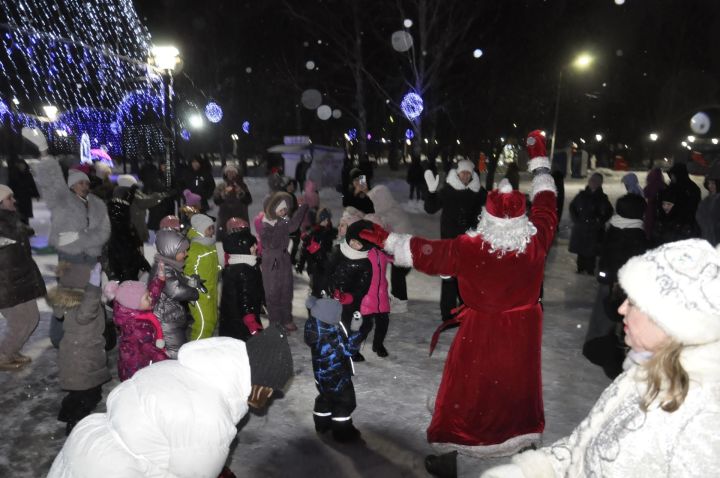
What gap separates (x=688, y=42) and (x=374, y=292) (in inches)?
1918

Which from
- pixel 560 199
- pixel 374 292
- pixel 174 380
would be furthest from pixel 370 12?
pixel 174 380

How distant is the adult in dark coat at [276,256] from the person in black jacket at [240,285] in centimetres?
79

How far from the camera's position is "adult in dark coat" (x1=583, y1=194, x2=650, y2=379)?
598 cm

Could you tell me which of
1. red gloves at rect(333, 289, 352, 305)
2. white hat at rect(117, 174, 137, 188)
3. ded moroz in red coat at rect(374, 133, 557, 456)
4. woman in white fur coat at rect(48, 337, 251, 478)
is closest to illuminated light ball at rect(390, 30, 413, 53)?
white hat at rect(117, 174, 137, 188)

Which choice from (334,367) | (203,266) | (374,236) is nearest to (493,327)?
(374,236)

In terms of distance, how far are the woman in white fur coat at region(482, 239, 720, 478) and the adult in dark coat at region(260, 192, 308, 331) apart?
4769 mm

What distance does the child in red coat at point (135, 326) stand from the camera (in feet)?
13.6

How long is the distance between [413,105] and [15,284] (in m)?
18.1

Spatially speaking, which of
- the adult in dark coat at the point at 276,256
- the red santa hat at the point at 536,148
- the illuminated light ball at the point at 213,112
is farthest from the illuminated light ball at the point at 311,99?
the red santa hat at the point at 536,148

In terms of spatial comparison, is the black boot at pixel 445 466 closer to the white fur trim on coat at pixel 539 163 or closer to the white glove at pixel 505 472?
the white glove at pixel 505 472

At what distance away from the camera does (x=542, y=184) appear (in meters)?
4.00

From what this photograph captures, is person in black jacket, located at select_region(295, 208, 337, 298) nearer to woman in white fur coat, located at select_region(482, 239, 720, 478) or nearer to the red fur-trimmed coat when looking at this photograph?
the red fur-trimmed coat

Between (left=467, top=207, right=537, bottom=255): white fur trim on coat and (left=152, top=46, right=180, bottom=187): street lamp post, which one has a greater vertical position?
(left=152, top=46, right=180, bottom=187): street lamp post

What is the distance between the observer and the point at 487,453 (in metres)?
3.73
